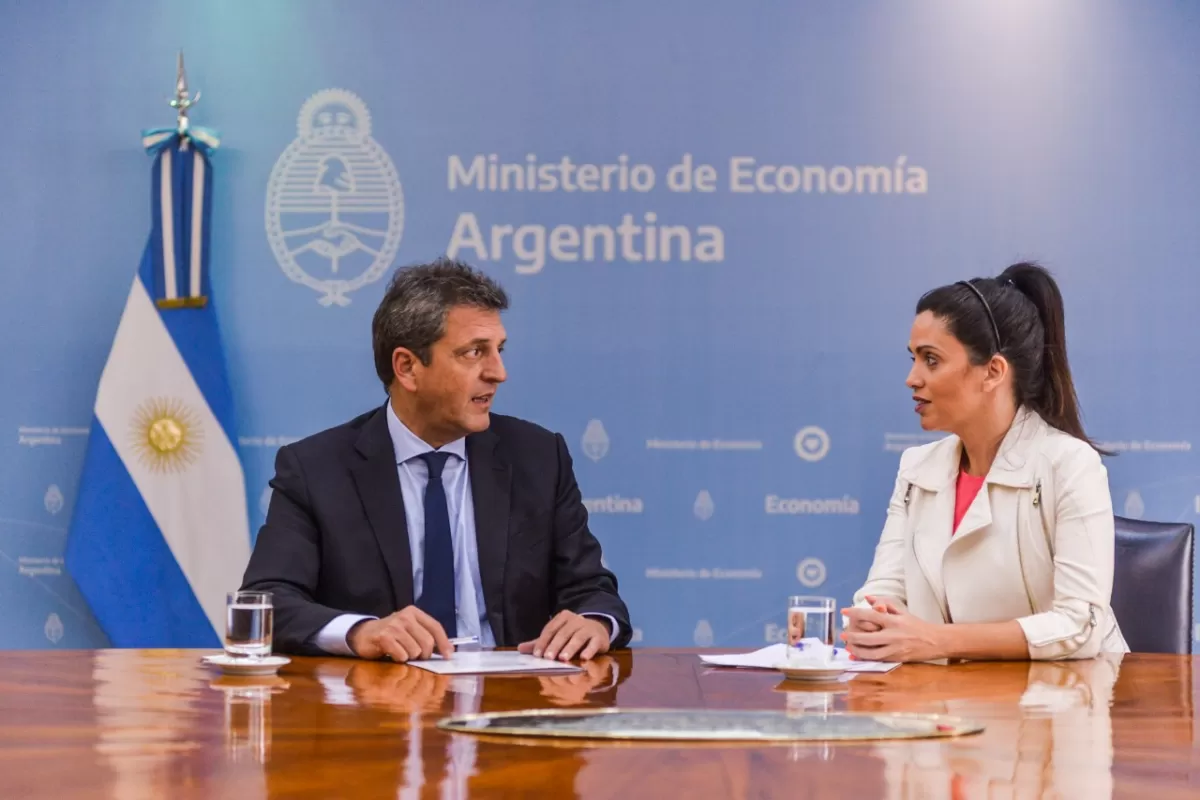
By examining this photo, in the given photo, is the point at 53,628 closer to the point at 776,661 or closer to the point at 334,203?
the point at 334,203

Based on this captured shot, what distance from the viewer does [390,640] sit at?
2270 mm

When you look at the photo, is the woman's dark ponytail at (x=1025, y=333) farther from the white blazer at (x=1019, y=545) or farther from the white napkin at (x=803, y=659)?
the white napkin at (x=803, y=659)

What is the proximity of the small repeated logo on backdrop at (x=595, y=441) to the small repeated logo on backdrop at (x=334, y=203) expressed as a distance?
2.87 ft

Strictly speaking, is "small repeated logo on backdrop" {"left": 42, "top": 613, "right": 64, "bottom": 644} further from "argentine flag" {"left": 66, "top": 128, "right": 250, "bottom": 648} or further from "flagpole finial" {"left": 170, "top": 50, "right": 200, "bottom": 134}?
"flagpole finial" {"left": 170, "top": 50, "right": 200, "bottom": 134}

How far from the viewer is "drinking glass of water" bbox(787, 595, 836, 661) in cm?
210

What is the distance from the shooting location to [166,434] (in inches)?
174

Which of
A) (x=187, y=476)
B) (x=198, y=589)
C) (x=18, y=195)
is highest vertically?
(x=18, y=195)

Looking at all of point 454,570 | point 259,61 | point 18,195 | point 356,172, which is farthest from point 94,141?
point 454,570

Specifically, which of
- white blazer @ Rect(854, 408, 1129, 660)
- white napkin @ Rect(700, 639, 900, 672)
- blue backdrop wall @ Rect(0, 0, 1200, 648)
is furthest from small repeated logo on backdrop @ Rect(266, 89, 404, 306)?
white napkin @ Rect(700, 639, 900, 672)

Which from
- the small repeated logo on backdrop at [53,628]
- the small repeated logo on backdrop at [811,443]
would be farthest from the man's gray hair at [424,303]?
the small repeated logo on backdrop at [53,628]

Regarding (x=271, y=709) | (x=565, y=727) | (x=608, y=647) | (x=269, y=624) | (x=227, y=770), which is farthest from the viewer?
(x=608, y=647)

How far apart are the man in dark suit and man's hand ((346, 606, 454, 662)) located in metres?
0.25

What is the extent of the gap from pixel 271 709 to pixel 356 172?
305cm

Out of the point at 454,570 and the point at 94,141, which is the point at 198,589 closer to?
the point at 94,141
